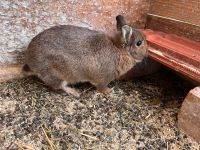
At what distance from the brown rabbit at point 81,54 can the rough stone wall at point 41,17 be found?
25cm

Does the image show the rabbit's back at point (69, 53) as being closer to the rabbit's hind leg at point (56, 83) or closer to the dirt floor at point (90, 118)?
the rabbit's hind leg at point (56, 83)

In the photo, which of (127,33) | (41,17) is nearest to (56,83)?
(41,17)

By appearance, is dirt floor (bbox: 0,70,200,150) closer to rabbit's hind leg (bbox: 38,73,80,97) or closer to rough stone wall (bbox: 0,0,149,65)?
rabbit's hind leg (bbox: 38,73,80,97)

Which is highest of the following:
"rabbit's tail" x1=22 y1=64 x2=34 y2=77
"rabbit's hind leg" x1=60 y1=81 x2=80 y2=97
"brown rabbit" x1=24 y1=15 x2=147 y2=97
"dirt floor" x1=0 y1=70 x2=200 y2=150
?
"brown rabbit" x1=24 y1=15 x2=147 y2=97

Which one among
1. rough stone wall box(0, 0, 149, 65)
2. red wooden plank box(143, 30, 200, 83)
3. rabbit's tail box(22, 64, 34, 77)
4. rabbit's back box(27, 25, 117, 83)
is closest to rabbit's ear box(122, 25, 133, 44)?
rabbit's back box(27, 25, 117, 83)

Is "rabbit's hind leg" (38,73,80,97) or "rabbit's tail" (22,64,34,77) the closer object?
"rabbit's hind leg" (38,73,80,97)

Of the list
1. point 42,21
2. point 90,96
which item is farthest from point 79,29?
point 90,96

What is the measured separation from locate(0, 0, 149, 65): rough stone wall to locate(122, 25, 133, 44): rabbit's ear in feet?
1.93

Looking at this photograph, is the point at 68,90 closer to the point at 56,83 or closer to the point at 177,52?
the point at 56,83

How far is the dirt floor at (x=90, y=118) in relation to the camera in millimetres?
2699

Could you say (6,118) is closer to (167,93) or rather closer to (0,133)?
(0,133)

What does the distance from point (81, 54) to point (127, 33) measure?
54 cm

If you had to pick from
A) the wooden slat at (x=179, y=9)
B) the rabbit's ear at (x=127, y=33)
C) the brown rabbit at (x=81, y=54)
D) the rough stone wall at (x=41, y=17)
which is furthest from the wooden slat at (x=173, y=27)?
the rabbit's ear at (x=127, y=33)

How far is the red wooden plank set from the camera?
296 centimetres
